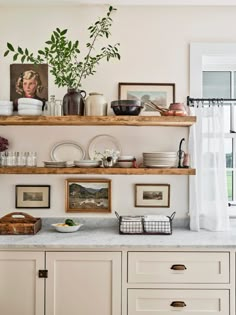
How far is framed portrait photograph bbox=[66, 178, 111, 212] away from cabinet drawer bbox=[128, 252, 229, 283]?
67 cm

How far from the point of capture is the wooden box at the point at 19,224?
2621 millimetres

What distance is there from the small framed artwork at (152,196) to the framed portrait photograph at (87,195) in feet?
0.84

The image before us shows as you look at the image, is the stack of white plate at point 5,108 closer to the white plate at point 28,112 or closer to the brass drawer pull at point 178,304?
the white plate at point 28,112

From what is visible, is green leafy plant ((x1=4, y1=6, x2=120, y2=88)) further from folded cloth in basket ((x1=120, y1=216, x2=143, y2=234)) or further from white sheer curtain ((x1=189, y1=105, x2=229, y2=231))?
folded cloth in basket ((x1=120, y1=216, x2=143, y2=234))

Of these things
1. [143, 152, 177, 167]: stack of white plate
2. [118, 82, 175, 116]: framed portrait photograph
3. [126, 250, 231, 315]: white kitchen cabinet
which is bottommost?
[126, 250, 231, 315]: white kitchen cabinet

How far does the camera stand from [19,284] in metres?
2.36

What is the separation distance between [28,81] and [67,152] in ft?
2.19

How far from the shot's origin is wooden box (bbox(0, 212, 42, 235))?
2621 mm

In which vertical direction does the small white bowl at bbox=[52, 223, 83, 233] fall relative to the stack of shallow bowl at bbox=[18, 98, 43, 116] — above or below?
below

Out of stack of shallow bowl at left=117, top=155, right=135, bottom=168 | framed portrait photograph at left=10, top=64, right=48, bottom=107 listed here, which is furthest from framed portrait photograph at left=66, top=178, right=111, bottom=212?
framed portrait photograph at left=10, top=64, right=48, bottom=107

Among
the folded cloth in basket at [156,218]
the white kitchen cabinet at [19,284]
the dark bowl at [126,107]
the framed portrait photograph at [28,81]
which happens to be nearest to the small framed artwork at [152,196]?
the folded cloth in basket at [156,218]

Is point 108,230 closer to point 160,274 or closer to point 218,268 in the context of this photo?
point 160,274

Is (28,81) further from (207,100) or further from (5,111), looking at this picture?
(207,100)

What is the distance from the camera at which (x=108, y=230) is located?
9.23ft
